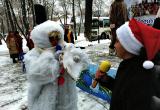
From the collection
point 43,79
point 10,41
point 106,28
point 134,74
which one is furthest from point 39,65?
point 106,28

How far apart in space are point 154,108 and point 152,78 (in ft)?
0.67

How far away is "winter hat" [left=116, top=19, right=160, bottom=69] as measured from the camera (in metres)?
2.23

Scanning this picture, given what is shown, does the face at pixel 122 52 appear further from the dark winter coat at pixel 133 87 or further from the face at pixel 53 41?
the face at pixel 53 41

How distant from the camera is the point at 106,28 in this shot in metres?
30.4

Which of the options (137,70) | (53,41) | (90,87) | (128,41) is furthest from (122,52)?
(90,87)

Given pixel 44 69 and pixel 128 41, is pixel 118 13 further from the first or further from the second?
pixel 128 41

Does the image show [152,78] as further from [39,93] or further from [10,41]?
[10,41]

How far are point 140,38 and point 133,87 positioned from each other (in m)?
0.36

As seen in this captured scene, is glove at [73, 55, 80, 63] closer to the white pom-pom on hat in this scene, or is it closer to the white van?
the white pom-pom on hat

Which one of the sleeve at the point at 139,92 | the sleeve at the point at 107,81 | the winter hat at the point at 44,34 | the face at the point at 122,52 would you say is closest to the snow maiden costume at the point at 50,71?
the winter hat at the point at 44,34

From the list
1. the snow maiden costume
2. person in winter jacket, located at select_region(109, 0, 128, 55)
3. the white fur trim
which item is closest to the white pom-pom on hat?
the white fur trim

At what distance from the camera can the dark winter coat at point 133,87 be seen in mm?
2184

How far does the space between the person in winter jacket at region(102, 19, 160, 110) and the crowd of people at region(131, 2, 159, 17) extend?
5820 mm

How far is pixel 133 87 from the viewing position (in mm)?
2260
